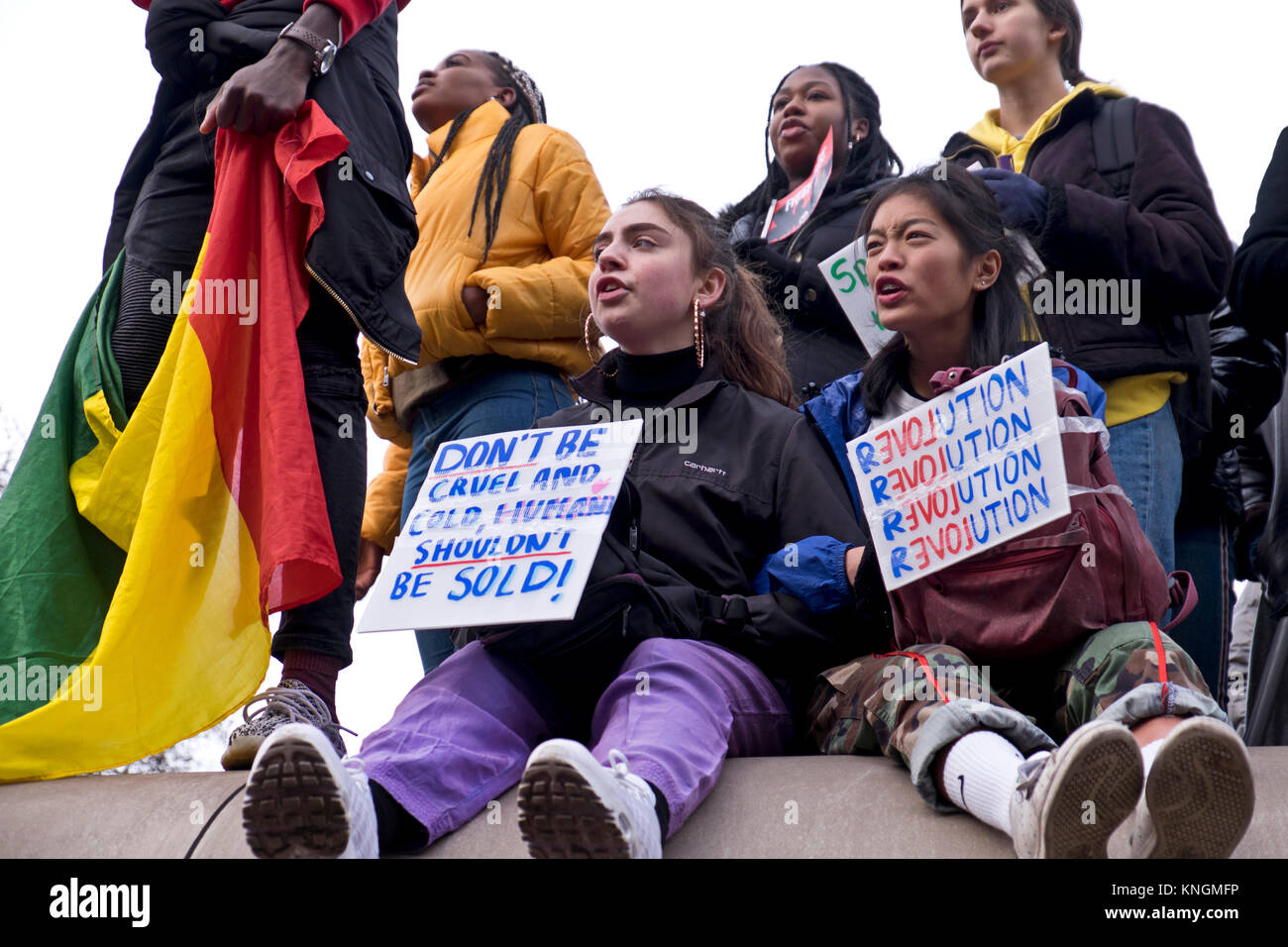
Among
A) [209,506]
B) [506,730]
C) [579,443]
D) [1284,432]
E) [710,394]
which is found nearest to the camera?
[506,730]

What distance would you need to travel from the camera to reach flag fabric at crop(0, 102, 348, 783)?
2.84 meters

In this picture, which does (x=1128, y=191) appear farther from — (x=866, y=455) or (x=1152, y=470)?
(x=866, y=455)

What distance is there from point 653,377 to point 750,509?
1.44 ft

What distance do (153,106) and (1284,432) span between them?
9.51ft

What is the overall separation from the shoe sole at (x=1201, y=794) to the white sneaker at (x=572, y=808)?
70 cm

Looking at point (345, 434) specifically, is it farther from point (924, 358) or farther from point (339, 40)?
point (924, 358)

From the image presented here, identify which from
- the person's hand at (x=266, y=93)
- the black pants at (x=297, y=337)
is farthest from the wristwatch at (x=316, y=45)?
the black pants at (x=297, y=337)

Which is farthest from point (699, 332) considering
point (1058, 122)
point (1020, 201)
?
point (1058, 122)

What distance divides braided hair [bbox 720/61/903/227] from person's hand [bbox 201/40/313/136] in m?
1.53

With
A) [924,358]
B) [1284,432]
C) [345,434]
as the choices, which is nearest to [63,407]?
[345,434]

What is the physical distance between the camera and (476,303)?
3.81m

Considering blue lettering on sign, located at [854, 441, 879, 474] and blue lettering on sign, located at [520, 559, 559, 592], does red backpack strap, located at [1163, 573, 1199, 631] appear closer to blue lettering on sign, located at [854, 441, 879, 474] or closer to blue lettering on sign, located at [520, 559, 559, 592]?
blue lettering on sign, located at [854, 441, 879, 474]

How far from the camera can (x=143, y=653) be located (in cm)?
287

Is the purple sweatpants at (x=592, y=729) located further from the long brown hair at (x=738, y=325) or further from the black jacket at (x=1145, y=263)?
the black jacket at (x=1145, y=263)
